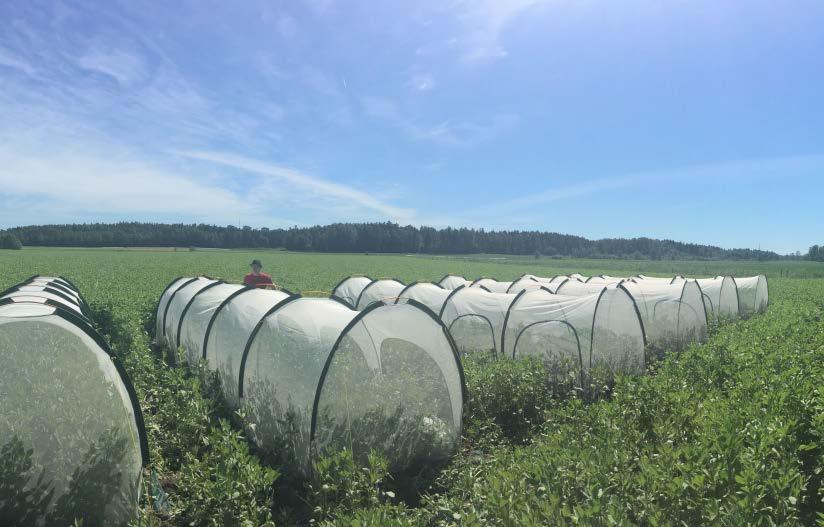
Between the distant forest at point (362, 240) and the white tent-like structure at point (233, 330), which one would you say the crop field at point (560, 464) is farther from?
the distant forest at point (362, 240)

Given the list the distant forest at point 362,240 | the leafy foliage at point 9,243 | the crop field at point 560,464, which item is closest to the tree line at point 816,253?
the distant forest at point 362,240

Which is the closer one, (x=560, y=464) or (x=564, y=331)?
(x=560, y=464)

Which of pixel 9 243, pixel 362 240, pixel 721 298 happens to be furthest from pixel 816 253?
pixel 9 243

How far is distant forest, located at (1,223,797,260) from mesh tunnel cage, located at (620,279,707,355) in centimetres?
10242

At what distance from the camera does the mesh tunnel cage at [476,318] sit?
38.0ft

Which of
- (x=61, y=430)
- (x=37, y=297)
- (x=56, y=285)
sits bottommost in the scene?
(x=61, y=430)

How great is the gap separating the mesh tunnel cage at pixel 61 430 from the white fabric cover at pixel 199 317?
3.82m

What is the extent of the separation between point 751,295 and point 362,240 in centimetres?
9823

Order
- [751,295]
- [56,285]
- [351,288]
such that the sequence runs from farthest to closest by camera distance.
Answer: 1. [751,295]
2. [351,288]
3. [56,285]

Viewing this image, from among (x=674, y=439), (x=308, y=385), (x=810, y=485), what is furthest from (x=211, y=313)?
(x=810, y=485)

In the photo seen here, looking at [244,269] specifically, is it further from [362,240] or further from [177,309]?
[362,240]

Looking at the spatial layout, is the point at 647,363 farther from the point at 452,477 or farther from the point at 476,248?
the point at 476,248

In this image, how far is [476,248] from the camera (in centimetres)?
12762

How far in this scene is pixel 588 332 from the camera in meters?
9.69
